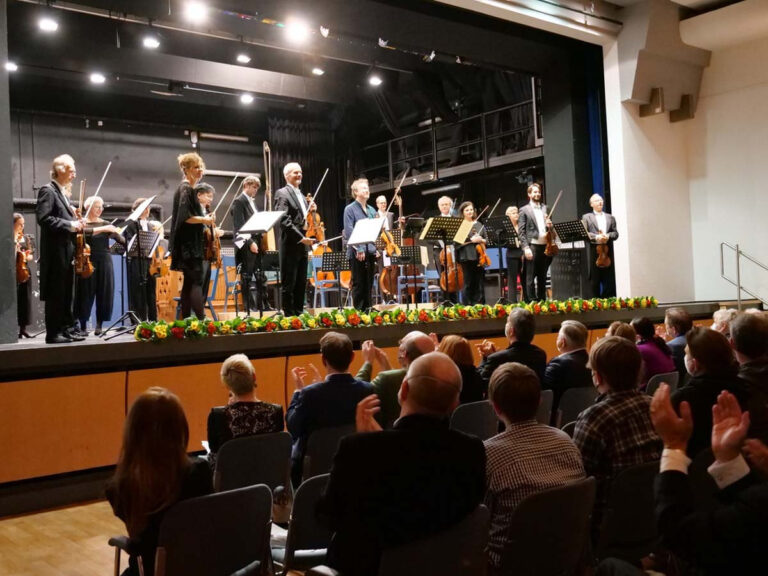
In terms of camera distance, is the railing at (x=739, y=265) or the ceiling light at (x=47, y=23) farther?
the railing at (x=739, y=265)

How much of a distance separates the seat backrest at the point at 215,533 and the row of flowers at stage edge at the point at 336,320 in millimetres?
3347

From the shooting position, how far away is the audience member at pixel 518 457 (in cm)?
222

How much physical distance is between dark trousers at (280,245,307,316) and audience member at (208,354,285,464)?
3.61 m

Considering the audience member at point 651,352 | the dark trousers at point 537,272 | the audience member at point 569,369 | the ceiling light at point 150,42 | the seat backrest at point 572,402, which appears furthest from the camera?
the ceiling light at point 150,42

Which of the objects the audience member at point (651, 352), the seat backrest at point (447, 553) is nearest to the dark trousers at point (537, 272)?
the audience member at point (651, 352)

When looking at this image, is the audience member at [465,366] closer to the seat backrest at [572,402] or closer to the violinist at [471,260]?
the seat backrest at [572,402]

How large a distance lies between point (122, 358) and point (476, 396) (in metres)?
2.71

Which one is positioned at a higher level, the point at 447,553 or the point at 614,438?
the point at 614,438

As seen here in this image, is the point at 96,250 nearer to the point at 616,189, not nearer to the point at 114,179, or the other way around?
the point at 114,179

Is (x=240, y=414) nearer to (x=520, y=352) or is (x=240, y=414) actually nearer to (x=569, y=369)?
(x=520, y=352)

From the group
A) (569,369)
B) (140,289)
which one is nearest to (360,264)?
(140,289)

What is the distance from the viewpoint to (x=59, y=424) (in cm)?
491

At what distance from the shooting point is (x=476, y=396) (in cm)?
388

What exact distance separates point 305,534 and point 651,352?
282cm
